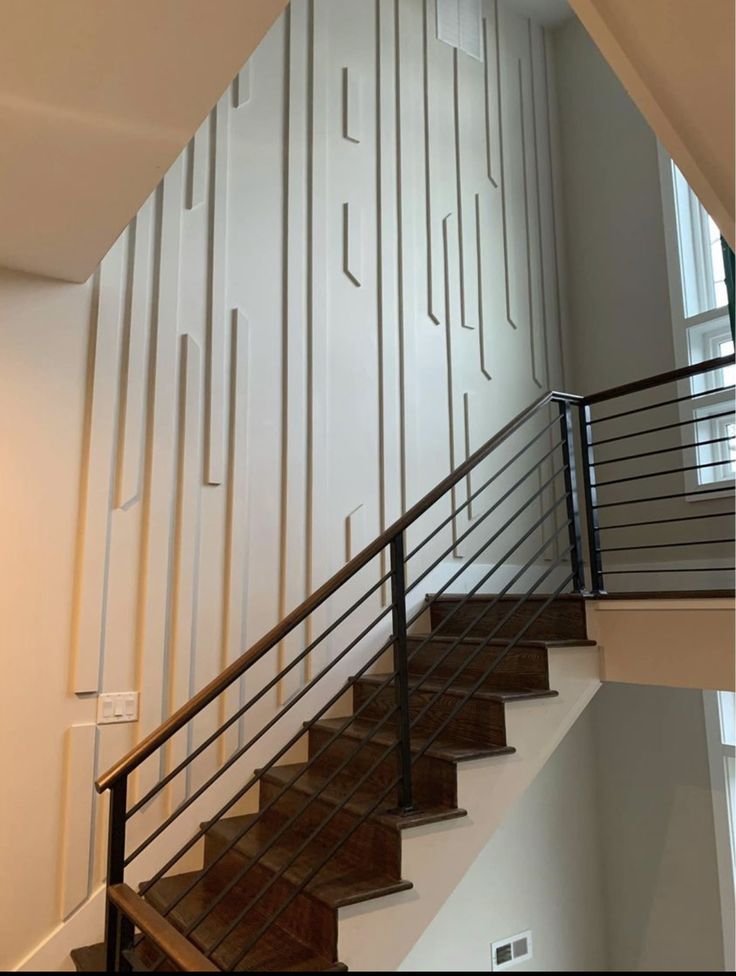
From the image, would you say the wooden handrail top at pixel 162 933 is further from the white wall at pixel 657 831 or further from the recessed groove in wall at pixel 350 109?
the recessed groove in wall at pixel 350 109

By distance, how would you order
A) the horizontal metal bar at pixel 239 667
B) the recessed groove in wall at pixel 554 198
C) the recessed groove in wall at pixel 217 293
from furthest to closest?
the recessed groove in wall at pixel 554 198 → the recessed groove in wall at pixel 217 293 → the horizontal metal bar at pixel 239 667

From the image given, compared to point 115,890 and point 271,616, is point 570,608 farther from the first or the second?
point 115,890

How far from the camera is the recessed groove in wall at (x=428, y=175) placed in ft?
13.6

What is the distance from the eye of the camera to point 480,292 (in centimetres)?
439

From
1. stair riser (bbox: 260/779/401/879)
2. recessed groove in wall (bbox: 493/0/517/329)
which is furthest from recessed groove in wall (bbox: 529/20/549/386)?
stair riser (bbox: 260/779/401/879)

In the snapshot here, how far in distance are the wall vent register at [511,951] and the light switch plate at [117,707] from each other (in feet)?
7.87

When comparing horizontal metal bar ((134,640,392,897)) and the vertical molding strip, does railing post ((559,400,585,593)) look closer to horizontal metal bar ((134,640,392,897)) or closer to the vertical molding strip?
horizontal metal bar ((134,640,392,897))

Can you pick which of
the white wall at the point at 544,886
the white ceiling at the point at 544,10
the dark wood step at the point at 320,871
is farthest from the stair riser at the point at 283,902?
the white ceiling at the point at 544,10

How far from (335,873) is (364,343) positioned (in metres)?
2.49

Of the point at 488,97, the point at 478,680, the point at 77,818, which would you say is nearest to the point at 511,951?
the point at 478,680

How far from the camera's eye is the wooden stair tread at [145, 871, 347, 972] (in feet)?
6.77

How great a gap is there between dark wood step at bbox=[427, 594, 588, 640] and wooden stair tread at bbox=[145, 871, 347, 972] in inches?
45.7

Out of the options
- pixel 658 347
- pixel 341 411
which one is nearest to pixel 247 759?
pixel 341 411

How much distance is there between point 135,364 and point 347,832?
6.52 feet
